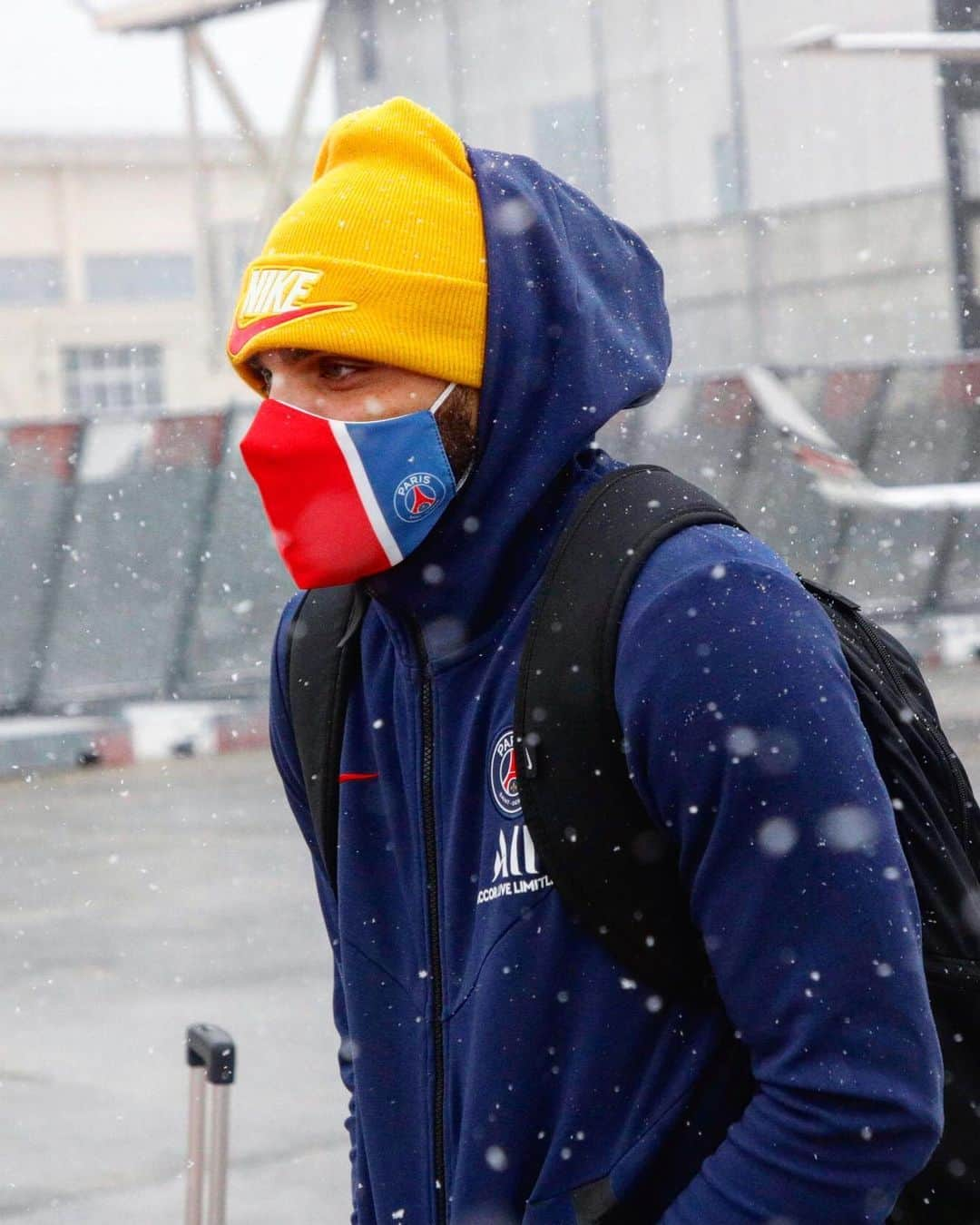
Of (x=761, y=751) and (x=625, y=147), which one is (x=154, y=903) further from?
(x=625, y=147)

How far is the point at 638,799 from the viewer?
1379mm

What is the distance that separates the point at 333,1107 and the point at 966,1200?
11.9 ft

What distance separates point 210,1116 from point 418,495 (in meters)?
1.46

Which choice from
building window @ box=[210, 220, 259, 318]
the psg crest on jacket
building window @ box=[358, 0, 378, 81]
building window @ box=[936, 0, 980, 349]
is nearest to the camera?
the psg crest on jacket

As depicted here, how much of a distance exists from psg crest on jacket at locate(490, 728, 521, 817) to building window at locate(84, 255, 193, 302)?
3744 cm

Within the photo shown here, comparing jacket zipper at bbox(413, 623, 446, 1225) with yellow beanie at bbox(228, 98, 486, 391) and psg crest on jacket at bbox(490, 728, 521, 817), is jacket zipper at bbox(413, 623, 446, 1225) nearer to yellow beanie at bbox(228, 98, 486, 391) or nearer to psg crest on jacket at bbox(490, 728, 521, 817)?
psg crest on jacket at bbox(490, 728, 521, 817)

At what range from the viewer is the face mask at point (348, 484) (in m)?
1.57

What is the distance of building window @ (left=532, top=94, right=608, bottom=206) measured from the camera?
24000 millimetres

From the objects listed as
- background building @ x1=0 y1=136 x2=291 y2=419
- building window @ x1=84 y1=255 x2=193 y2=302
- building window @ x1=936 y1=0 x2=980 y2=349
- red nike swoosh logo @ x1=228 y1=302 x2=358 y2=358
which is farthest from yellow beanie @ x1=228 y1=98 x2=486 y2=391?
building window @ x1=84 y1=255 x2=193 y2=302

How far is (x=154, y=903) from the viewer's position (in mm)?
7547

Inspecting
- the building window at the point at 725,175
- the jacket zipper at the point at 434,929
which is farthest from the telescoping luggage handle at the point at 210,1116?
the building window at the point at 725,175

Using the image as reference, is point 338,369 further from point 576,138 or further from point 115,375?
point 115,375

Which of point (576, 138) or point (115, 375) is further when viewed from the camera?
point (115, 375)

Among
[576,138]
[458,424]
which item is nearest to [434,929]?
[458,424]
